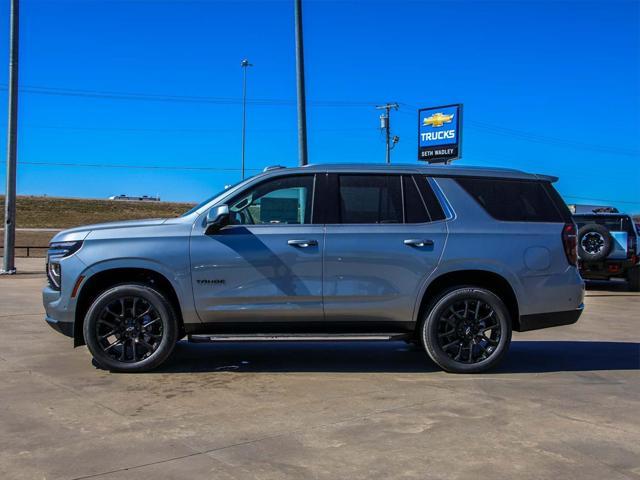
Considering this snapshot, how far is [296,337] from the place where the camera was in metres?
5.84

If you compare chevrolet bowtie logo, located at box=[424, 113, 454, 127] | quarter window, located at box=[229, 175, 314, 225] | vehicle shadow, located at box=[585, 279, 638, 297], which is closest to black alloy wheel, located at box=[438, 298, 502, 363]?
quarter window, located at box=[229, 175, 314, 225]

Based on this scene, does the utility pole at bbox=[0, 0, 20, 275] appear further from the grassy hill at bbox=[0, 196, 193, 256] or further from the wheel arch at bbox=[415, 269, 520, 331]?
the grassy hill at bbox=[0, 196, 193, 256]

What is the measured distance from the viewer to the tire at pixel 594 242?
1372 centimetres

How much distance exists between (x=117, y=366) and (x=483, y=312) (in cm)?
359

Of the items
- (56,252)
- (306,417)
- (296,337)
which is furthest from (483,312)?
(56,252)

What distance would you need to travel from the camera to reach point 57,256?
5.87 metres

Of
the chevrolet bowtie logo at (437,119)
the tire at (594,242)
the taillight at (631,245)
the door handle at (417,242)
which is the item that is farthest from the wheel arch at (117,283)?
the chevrolet bowtie logo at (437,119)

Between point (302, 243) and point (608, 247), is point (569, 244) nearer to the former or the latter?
point (302, 243)

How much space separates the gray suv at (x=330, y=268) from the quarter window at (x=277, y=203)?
0.01 meters

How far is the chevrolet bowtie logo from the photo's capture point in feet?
91.1

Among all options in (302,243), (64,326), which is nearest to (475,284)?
(302,243)

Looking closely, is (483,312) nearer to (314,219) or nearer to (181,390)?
(314,219)

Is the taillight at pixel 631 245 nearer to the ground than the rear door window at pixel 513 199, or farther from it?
nearer to the ground

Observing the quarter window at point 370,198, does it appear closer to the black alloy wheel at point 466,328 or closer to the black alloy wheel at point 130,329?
the black alloy wheel at point 466,328
